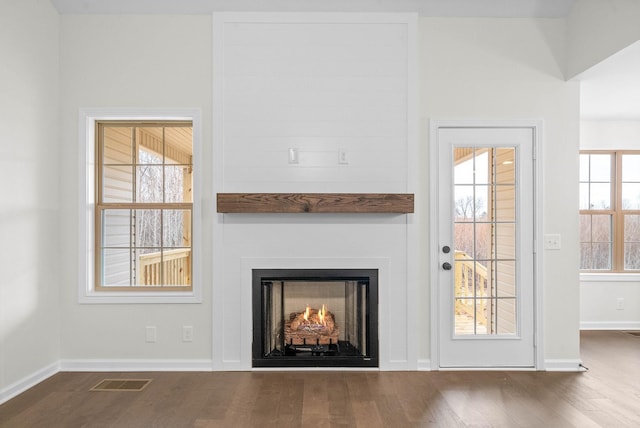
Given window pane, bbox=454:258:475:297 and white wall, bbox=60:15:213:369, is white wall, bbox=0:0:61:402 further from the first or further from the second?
window pane, bbox=454:258:475:297

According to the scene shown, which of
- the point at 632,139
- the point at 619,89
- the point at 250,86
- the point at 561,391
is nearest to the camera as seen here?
the point at 561,391

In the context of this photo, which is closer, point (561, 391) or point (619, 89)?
point (561, 391)

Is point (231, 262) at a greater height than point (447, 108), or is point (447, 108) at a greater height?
point (447, 108)

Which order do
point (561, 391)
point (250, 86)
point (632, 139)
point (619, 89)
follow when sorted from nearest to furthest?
point (561, 391), point (250, 86), point (619, 89), point (632, 139)

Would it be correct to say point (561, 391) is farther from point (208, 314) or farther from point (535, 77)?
point (208, 314)

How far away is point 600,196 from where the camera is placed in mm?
5480

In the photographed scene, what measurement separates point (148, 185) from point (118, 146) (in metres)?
0.43

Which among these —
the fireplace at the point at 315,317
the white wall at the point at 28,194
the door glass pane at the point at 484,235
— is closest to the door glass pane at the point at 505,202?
the door glass pane at the point at 484,235

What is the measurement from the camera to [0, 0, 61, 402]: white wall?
320cm

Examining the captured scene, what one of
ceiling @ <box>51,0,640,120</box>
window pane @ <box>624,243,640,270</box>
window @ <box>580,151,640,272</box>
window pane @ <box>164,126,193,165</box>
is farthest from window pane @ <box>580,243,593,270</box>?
window pane @ <box>164,126,193,165</box>

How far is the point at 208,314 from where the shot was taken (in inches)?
150

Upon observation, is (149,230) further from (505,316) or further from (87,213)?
(505,316)

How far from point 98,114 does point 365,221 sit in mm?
2387

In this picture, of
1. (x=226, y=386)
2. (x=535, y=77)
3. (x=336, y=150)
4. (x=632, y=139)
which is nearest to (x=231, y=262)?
(x=226, y=386)
